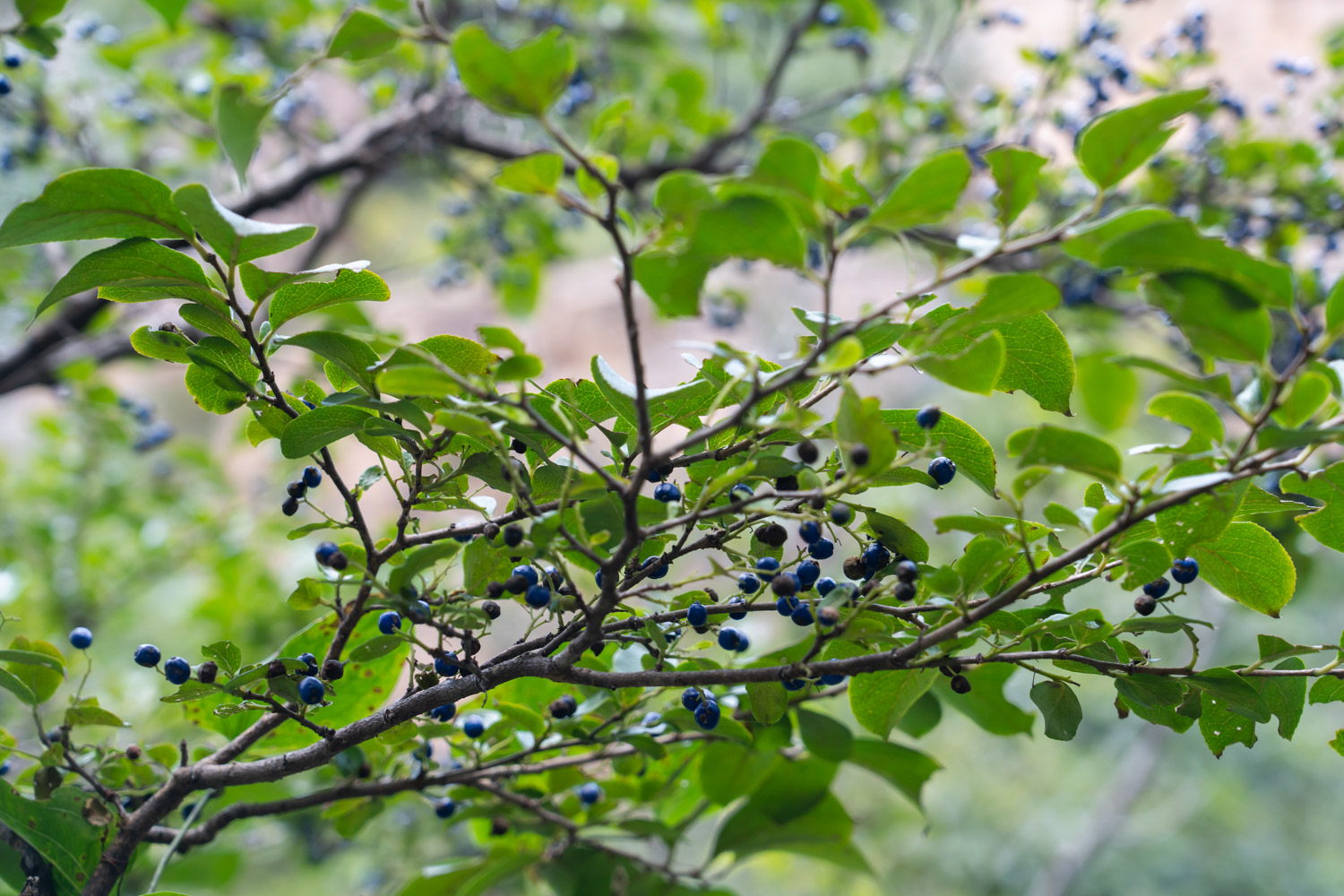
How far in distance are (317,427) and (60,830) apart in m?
0.29

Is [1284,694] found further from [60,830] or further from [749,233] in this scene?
[60,830]

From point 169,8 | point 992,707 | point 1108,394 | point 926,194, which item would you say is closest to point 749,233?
point 926,194

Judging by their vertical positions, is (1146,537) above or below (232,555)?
below

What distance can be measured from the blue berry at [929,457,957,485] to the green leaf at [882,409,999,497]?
1 centimetres

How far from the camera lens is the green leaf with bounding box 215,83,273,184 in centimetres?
37

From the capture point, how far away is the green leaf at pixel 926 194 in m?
0.31

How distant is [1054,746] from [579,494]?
4797mm

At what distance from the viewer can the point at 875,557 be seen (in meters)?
0.43

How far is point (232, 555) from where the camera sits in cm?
179

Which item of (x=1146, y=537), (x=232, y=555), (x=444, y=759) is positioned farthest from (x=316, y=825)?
(x=1146, y=537)

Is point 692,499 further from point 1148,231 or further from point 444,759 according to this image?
point 444,759

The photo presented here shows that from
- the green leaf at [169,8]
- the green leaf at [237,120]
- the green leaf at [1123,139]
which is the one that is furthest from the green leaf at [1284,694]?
the green leaf at [169,8]

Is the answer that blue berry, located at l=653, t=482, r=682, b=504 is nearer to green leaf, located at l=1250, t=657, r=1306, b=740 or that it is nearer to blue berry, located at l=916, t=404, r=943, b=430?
blue berry, located at l=916, t=404, r=943, b=430

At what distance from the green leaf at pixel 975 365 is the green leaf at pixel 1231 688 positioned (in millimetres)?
190
